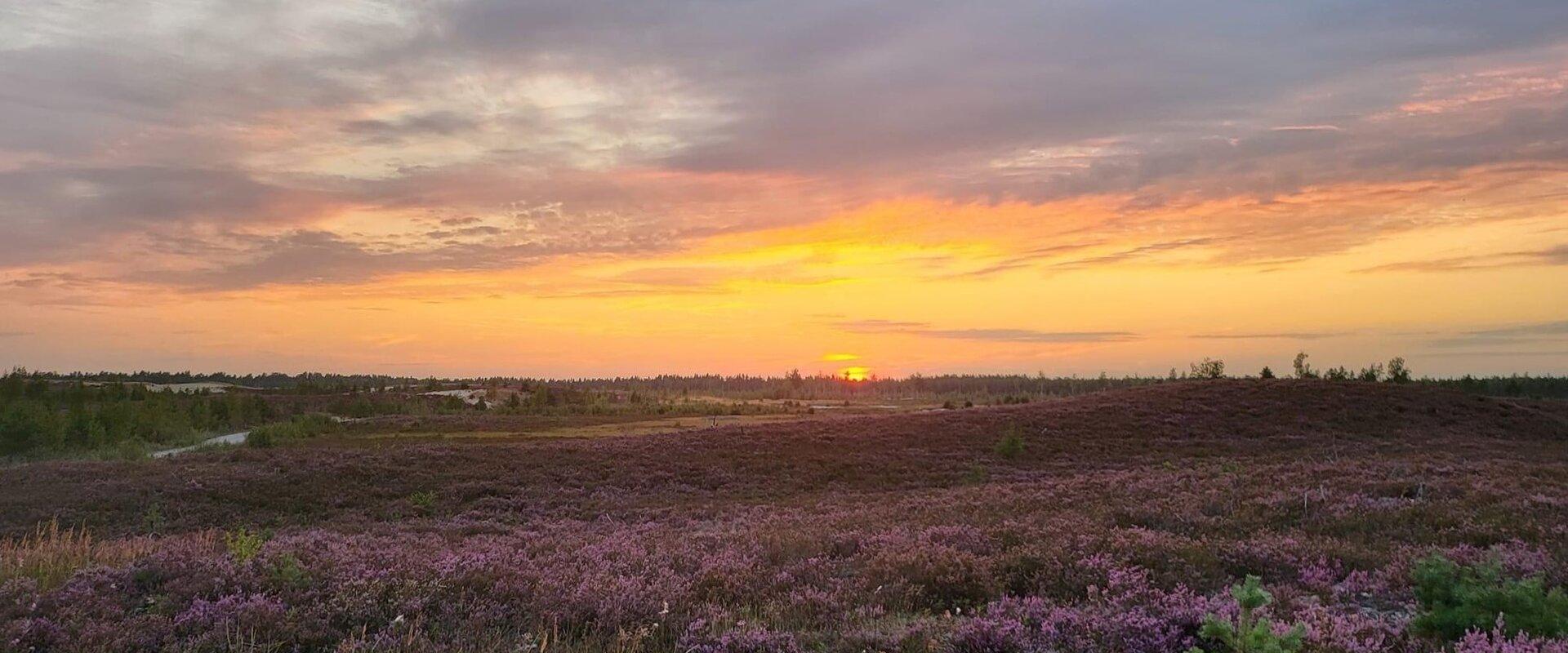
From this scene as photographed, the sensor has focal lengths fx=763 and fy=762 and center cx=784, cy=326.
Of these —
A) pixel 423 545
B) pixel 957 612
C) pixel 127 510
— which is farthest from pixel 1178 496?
pixel 127 510

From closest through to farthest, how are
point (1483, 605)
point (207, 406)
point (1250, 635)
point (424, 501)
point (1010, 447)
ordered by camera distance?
point (1250, 635) → point (1483, 605) → point (424, 501) → point (1010, 447) → point (207, 406)

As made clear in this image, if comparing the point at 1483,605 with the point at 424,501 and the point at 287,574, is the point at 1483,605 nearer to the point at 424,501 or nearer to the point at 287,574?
the point at 287,574

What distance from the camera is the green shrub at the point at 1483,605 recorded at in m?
4.88

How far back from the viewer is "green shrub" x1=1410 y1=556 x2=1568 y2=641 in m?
4.88

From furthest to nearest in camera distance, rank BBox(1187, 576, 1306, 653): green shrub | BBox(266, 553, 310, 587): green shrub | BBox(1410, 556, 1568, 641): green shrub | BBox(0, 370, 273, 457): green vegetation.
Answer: BBox(0, 370, 273, 457): green vegetation, BBox(266, 553, 310, 587): green shrub, BBox(1410, 556, 1568, 641): green shrub, BBox(1187, 576, 1306, 653): green shrub

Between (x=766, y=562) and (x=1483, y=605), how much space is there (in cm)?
694

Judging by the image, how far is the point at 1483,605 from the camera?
5289 millimetres

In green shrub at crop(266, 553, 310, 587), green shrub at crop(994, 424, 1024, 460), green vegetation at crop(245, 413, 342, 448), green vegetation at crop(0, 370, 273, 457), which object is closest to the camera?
green shrub at crop(266, 553, 310, 587)

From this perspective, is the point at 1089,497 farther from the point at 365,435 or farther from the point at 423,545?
the point at 365,435

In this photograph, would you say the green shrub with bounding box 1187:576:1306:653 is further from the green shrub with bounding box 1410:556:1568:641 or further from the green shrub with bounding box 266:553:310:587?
the green shrub with bounding box 266:553:310:587

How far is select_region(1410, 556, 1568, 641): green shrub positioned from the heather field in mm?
174

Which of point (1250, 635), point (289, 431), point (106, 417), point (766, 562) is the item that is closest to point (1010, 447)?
point (766, 562)

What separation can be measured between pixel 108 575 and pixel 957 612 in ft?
28.3

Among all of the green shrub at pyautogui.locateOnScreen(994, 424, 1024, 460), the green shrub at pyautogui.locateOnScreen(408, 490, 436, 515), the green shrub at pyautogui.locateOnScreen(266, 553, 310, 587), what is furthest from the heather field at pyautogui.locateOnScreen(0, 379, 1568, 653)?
the green shrub at pyautogui.locateOnScreen(994, 424, 1024, 460)
